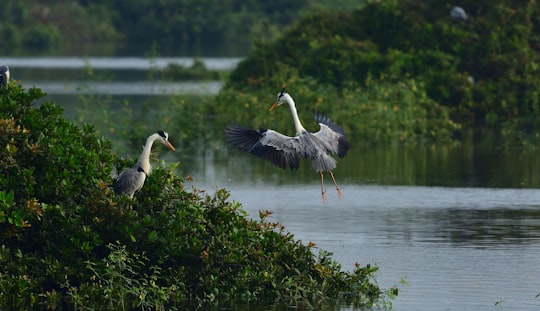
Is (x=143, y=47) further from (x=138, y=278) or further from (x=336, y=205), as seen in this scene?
(x=138, y=278)

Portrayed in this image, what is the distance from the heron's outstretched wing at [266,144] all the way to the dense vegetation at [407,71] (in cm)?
1377

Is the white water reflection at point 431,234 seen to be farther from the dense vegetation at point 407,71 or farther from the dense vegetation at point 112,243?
the dense vegetation at point 407,71

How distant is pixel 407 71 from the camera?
111 ft

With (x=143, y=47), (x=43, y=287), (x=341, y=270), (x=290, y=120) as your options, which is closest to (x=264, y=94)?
(x=290, y=120)

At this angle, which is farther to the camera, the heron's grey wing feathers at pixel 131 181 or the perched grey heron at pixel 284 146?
the perched grey heron at pixel 284 146

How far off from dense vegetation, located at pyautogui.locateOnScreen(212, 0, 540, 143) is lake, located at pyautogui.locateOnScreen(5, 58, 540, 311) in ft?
4.46

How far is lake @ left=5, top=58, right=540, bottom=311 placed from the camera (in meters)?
14.2

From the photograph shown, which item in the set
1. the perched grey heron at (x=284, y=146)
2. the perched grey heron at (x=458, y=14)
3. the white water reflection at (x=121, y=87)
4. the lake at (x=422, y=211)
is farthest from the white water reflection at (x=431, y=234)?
the white water reflection at (x=121, y=87)

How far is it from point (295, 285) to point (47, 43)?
276ft

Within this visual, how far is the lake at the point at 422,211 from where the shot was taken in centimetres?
1423

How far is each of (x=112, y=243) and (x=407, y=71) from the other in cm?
2132

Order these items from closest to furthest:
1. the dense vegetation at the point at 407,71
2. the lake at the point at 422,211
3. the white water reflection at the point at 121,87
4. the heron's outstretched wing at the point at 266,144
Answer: the lake at the point at 422,211
the heron's outstretched wing at the point at 266,144
the dense vegetation at the point at 407,71
the white water reflection at the point at 121,87

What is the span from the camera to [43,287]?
13.0m

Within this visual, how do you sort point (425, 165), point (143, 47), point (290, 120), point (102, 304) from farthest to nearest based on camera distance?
point (143, 47) → point (290, 120) → point (425, 165) → point (102, 304)
